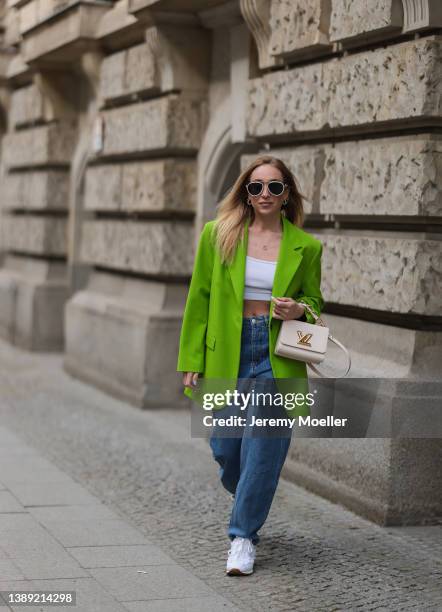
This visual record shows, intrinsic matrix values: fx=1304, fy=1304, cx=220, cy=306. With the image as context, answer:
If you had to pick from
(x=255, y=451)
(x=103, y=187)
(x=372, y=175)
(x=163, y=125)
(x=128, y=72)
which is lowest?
(x=255, y=451)

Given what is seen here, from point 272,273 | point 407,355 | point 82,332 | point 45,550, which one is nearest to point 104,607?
point 45,550

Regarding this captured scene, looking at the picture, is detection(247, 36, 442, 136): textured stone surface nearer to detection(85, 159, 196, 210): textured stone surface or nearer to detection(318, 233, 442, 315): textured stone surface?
detection(318, 233, 442, 315): textured stone surface

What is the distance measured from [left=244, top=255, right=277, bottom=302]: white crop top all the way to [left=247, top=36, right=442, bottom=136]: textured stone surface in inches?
57.8

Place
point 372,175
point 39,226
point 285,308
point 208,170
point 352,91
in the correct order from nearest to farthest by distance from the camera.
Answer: point 285,308
point 372,175
point 352,91
point 208,170
point 39,226

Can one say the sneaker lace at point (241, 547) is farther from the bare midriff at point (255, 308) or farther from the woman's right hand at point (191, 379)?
the bare midriff at point (255, 308)

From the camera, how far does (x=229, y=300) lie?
562 cm

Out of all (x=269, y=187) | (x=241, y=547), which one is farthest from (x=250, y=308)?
(x=241, y=547)

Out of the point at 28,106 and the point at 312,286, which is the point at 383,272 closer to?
the point at 312,286

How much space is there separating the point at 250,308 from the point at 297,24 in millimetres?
2905

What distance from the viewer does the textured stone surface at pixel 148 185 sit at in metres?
10.5

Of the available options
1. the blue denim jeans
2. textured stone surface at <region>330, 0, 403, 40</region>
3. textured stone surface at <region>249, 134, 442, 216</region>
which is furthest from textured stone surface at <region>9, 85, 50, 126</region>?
the blue denim jeans

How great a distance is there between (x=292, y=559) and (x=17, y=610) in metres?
1.53

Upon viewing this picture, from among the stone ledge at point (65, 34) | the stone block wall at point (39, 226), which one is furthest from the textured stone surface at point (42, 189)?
the stone ledge at point (65, 34)

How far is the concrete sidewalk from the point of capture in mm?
5152
